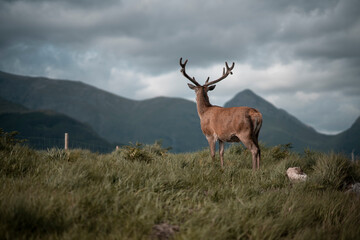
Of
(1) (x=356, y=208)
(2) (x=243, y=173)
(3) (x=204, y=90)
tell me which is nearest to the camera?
(1) (x=356, y=208)

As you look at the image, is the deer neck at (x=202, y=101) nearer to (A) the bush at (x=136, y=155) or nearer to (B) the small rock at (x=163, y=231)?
(A) the bush at (x=136, y=155)

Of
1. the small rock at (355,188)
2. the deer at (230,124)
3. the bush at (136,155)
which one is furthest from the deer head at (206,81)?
the small rock at (355,188)

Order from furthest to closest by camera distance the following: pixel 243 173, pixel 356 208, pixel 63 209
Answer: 1. pixel 243 173
2. pixel 356 208
3. pixel 63 209

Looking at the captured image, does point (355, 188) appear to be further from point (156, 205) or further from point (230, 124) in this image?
point (156, 205)

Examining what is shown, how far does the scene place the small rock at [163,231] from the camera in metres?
3.52

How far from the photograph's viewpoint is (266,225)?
3670mm

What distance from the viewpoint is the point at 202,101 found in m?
8.90

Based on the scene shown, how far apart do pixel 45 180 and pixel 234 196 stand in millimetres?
3350

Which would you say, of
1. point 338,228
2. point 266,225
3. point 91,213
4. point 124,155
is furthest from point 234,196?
point 124,155

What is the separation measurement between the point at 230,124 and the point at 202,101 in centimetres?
170

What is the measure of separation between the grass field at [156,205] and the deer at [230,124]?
50.9 inches

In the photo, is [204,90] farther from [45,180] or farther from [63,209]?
[63,209]

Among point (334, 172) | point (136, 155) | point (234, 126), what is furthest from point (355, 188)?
point (136, 155)

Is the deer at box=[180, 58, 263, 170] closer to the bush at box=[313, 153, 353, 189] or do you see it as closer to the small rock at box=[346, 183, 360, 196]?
the bush at box=[313, 153, 353, 189]
